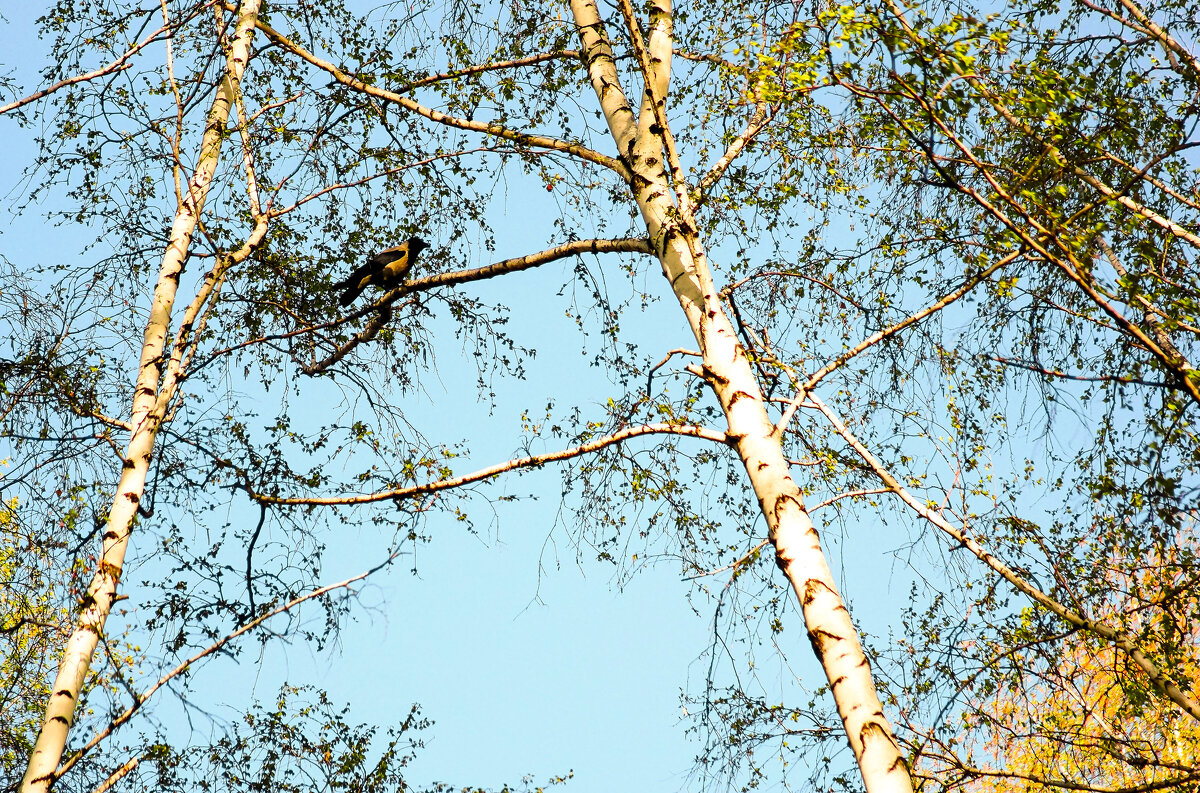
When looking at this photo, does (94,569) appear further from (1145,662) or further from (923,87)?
(1145,662)

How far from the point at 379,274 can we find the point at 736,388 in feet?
7.78

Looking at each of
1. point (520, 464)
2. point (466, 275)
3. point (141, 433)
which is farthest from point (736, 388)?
point (141, 433)

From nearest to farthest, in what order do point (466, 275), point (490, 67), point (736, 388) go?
point (736, 388) → point (466, 275) → point (490, 67)

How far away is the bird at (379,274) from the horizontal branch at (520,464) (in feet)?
4.97

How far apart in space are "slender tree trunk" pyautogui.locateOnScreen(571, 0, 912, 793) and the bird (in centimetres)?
143

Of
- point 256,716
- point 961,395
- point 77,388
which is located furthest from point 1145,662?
point 77,388

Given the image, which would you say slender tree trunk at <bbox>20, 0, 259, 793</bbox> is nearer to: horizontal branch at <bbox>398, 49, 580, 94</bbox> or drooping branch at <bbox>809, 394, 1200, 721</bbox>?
horizontal branch at <bbox>398, 49, 580, 94</bbox>

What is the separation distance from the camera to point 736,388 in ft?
14.2

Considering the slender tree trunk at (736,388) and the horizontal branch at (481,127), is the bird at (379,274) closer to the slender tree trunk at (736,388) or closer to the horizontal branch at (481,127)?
the horizontal branch at (481,127)

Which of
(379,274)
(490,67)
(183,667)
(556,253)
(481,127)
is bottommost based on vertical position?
(183,667)

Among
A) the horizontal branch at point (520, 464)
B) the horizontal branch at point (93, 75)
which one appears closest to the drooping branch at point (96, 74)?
the horizontal branch at point (93, 75)

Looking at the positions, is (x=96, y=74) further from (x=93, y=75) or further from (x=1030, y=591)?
(x=1030, y=591)

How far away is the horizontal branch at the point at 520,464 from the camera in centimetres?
441

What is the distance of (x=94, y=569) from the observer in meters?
4.66
